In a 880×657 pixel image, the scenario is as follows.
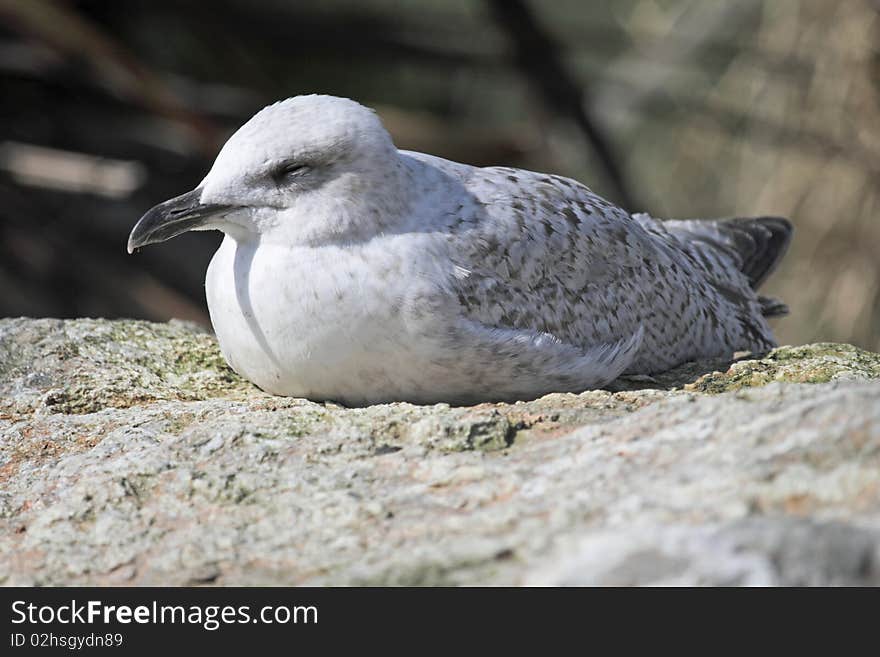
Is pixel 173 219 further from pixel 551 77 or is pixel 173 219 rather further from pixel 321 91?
pixel 321 91

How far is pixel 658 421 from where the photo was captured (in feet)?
9.68

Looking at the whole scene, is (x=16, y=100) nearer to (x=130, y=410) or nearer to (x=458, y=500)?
(x=130, y=410)

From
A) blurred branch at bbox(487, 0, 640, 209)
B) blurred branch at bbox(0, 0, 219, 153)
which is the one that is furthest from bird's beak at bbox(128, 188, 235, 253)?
blurred branch at bbox(487, 0, 640, 209)

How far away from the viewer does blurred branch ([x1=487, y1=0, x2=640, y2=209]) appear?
733 centimetres

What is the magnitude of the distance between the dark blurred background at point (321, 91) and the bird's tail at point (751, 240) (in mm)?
2646

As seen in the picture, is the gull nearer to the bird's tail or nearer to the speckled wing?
the speckled wing

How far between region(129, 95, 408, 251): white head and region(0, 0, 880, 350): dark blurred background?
11.0 ft

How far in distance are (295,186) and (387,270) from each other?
1.36ft

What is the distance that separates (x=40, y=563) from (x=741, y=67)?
301 inches

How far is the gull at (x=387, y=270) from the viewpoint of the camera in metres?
3.34

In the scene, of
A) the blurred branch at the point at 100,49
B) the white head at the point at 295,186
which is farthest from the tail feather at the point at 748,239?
the blurred branch at the point at 100,49

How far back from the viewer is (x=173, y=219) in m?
3.48

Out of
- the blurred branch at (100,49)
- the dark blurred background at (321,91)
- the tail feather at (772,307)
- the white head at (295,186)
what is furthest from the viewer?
the dark blurred background at (321,91)

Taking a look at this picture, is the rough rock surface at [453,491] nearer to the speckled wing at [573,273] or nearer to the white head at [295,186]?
the speckled wing at [573,273]
